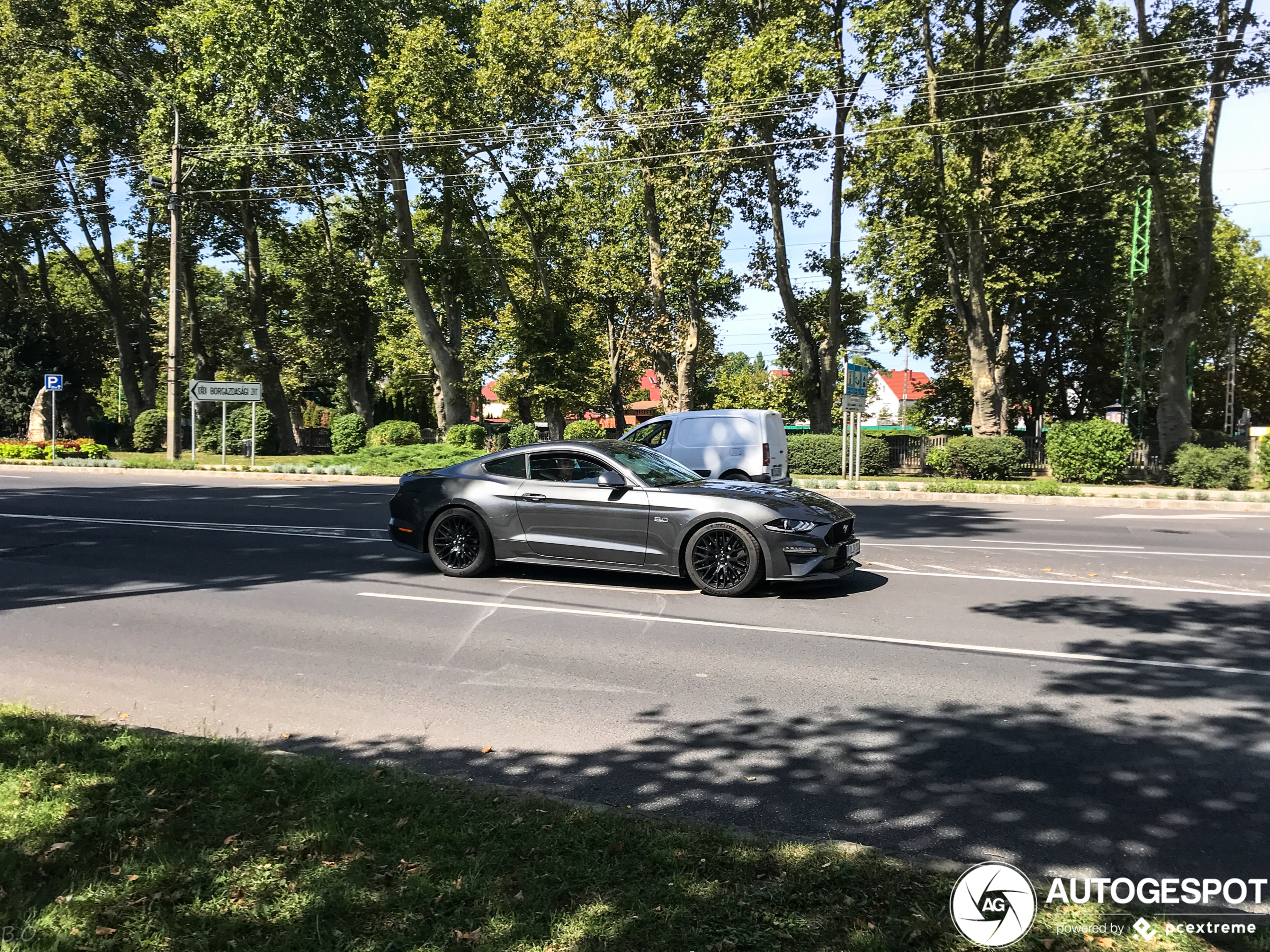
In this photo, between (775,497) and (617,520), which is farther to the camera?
(617,520)

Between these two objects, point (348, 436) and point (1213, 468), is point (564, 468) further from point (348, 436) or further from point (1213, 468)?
point (348, 436)

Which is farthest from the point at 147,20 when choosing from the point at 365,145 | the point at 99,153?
the point at 365,145

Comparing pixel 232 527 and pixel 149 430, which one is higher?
pixel 149 430

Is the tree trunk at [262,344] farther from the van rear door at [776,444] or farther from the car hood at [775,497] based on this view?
the car hood at [775,497]

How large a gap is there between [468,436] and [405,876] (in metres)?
25.8

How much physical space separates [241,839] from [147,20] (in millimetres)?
40691

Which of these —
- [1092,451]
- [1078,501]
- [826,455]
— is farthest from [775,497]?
[1092,451]

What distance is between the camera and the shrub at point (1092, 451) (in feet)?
74.6

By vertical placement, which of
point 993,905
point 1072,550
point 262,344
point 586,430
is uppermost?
point 262,344

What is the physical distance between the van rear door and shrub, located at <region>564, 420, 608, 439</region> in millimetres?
16807

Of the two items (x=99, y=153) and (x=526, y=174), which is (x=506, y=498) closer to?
(x=526, y=174)

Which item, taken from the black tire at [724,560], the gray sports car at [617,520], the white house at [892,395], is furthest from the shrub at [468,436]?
the white house at [892,395]

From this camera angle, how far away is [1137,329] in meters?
35.5

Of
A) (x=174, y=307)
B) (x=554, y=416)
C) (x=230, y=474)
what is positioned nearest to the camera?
(x=230, y=474)
